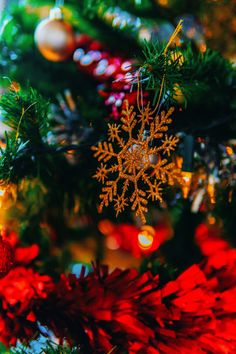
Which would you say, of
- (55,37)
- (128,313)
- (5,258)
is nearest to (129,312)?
(128,313)

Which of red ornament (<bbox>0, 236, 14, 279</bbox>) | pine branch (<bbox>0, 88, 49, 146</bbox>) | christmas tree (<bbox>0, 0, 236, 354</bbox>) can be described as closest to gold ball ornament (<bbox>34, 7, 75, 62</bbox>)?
christmas tree (<bbox>0, 0, 236, 354</bbox>)

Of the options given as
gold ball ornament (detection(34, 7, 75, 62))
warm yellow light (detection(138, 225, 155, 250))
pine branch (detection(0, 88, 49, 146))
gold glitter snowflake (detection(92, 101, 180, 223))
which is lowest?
warm yellow light (detection(138, 225, 155, 250))

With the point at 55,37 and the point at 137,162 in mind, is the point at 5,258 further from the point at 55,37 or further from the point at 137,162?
the point at 55,37

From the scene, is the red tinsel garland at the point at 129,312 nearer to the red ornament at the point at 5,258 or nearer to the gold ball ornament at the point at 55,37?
the red ornament at the point at 5,258

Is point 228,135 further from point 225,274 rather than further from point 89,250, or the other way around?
point 89,250

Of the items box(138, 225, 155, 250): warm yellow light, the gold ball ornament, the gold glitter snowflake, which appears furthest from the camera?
box(138, 225, 155, 250): warm yellow light

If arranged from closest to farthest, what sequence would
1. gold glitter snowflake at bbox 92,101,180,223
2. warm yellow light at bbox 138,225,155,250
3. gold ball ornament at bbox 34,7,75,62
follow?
gold glitter snowflake at bbox 92,101,180,223
gold ball ornament at bbox 34,7,75,62
warm yellow light at bbox 138,225,155,250

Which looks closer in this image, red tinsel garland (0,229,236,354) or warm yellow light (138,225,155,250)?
red tinsel garland (0,229,236,354)

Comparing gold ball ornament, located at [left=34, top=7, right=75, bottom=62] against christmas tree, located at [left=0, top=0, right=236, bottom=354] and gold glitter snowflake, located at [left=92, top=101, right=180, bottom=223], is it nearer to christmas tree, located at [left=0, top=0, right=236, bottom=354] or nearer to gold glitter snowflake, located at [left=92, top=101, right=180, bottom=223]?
christmas tree, located at [left=0, top=0, right=236, bottom=354]
